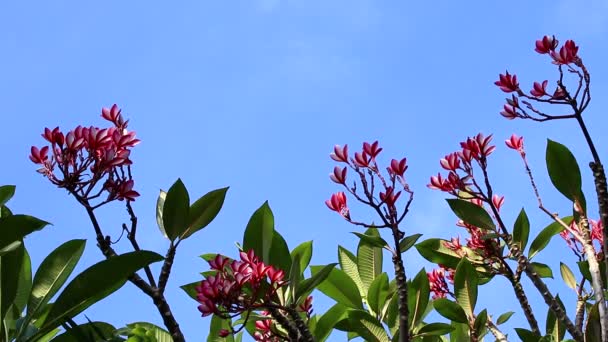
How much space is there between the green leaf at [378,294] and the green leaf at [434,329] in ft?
0.66

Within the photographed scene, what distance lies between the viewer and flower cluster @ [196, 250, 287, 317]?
246 cm

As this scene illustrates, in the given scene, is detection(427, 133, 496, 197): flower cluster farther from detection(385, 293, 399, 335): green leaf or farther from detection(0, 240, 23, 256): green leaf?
detection(0, 240, 23, 256): green leaf

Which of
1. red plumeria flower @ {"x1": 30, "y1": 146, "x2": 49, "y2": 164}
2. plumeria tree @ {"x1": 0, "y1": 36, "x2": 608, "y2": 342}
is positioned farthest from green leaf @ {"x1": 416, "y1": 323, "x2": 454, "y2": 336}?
red plumeria flower @ {"x1": 30, "y1": 146, "x2": 49, "y2": 164}

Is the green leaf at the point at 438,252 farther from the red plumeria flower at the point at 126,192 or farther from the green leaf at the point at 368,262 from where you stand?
the red plumeria flower at the point at 126,192

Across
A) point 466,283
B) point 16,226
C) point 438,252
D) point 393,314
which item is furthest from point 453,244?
point 16,226

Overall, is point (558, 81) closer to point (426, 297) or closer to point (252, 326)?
point (426, 297)

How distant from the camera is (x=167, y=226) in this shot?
2551 millimetres

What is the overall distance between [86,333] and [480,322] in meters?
1.59

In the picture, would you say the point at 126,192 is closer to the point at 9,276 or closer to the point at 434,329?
the point at 9,276

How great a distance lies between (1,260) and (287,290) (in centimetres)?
94

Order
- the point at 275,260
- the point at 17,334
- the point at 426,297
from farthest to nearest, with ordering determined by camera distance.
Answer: the point at 426,297 → the point at 275,260 → the point at 17,334

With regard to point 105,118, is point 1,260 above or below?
below

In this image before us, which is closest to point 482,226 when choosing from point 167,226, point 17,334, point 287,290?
point 287,290

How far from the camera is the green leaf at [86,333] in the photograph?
2.28m
